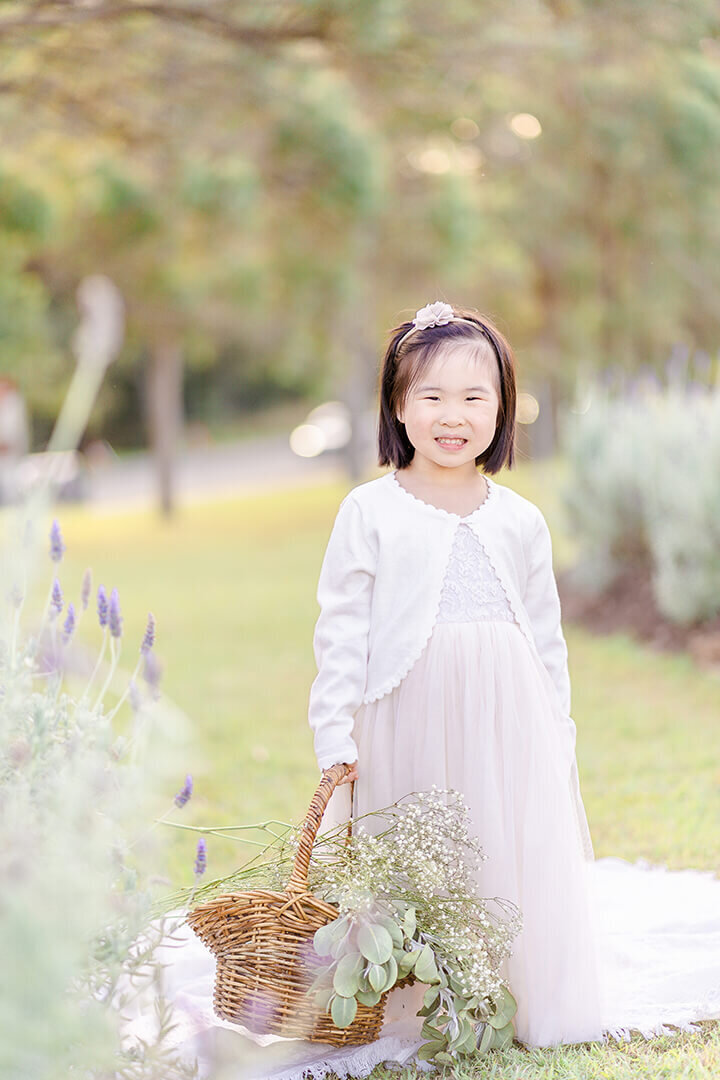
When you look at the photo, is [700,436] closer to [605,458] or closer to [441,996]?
[605,458]

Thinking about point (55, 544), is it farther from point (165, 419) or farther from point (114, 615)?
point (165, 419)

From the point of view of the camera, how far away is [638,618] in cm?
732

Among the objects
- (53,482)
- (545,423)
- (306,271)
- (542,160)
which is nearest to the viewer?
(53,482)

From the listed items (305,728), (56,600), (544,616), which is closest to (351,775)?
(544,616)

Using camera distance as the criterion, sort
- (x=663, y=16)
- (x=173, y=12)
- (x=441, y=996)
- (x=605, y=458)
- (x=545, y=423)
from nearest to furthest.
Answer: (x=441, y=996) → (x=173, y=12) → (x=663, y=16) → (x=605, y=458) → (x=545, y=423)

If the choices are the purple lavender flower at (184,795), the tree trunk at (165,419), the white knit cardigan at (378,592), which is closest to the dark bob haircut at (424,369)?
the white knit cardigan at (378,592)

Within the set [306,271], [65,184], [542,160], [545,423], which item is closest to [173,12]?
[65,184]

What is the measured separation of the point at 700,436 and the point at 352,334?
392 inches

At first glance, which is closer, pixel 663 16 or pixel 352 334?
pixel 663 16

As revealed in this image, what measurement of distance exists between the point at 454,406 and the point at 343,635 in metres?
0.51

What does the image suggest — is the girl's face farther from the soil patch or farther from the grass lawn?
the soil patch

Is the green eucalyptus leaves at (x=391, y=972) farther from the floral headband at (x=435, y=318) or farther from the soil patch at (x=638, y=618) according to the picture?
the soil patch at (x=638, y=618)

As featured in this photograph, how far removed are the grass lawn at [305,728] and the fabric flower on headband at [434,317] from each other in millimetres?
982

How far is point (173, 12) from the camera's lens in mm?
5336
